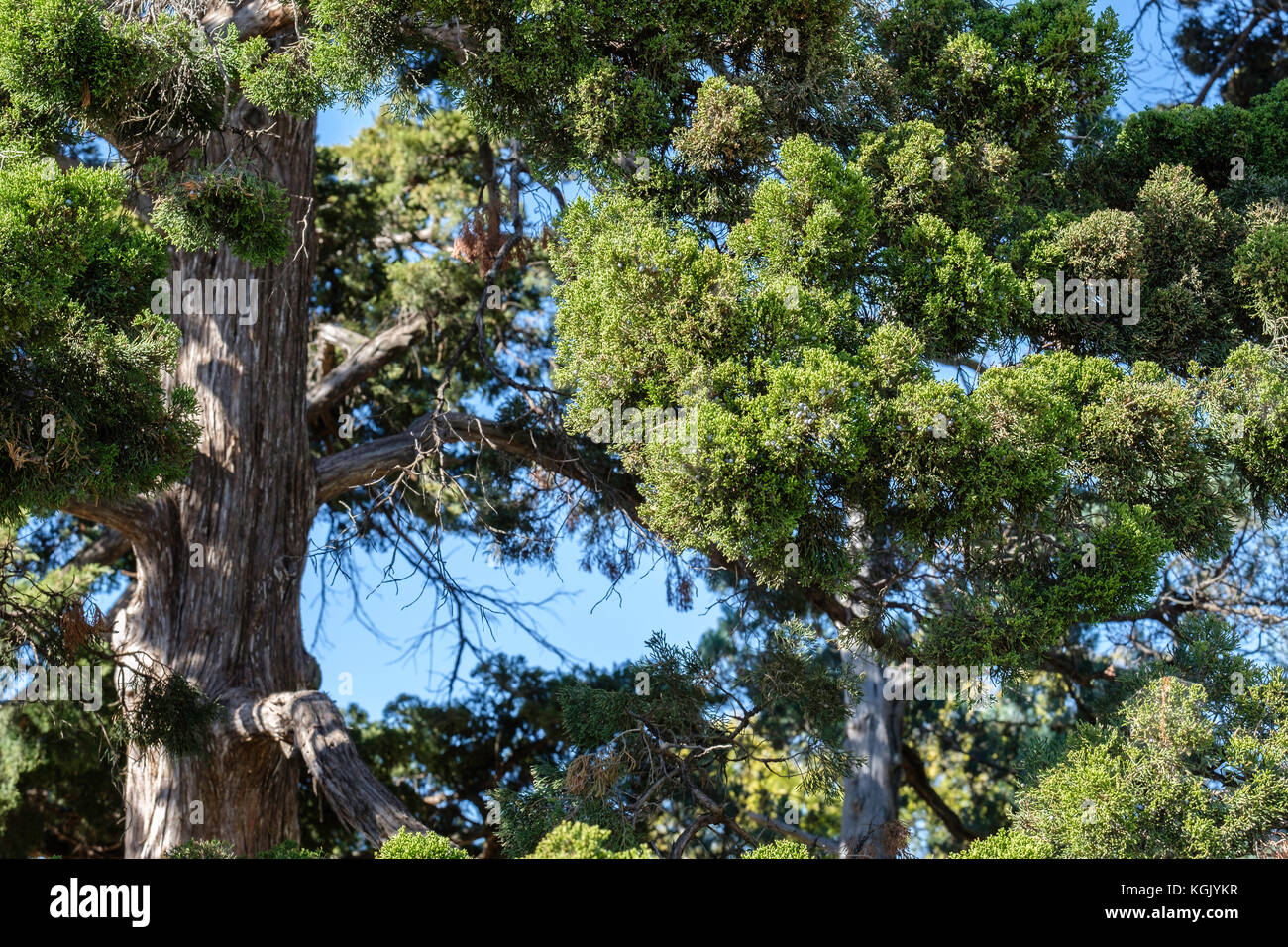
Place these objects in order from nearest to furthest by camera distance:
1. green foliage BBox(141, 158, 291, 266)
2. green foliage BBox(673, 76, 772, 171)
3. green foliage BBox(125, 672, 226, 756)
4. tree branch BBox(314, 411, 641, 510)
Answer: green foliage BBox(141, 158, 291, 266) < green foliage BBox(673, 76, 772, 171) < green foliage BBox(125, 672, 226, 756) < tree branch BBox(314, 411, 641, 510)

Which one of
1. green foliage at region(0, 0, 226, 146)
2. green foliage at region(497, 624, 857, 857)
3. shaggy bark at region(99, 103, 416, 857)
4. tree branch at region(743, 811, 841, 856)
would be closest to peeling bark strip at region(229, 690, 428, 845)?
shaggy bark at region(99, 103, 416, 857)

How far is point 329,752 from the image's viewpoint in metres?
6.91

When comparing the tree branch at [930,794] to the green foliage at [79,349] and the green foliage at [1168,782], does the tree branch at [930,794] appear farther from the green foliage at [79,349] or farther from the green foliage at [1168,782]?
the green foliage at [79,349]

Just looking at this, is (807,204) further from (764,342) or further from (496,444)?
(496,444)

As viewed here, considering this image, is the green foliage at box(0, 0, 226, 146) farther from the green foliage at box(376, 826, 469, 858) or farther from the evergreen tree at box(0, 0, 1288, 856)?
the green foliage at box(376, 826, 469, 858)

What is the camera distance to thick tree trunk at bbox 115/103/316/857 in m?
7.68

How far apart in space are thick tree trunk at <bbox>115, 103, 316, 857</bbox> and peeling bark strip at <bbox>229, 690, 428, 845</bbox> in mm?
310

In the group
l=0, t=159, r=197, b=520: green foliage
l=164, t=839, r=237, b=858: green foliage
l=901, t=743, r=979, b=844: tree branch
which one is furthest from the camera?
l=901, t=743, r=979, b=844: tree branch

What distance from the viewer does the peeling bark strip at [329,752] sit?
6586 mm

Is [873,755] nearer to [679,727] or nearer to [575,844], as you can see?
[679,727]

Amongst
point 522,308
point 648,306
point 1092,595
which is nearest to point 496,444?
point 522,308

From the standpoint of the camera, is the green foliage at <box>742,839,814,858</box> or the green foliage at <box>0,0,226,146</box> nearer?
the green foliage at <box>742,839,814,858</box>

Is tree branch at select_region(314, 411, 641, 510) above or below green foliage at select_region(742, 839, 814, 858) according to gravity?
above
